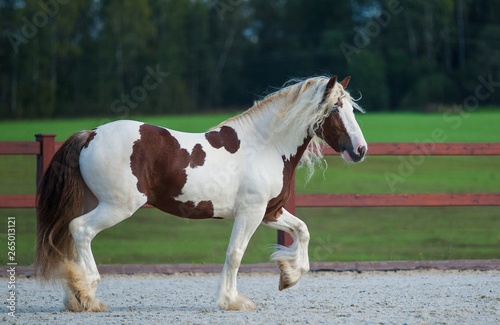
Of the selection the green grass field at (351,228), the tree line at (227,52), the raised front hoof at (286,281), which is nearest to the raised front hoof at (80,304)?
the raised front hoof at (286,281)

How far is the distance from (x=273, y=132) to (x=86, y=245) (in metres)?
1.52

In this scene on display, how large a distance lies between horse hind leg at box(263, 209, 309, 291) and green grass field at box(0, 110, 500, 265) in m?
0.92

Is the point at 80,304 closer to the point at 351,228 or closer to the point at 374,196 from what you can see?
the point at 374,196

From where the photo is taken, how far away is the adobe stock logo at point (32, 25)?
115 ft

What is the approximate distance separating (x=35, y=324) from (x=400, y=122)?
104 feet

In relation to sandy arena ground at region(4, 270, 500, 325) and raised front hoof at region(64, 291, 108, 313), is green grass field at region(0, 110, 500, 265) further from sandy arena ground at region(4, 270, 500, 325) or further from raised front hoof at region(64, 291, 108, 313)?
raised front hoof at region(64, 291, 108, 313)

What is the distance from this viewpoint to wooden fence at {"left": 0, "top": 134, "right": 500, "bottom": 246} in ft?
19.6

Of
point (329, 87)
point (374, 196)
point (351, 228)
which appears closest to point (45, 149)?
point (329, 87)

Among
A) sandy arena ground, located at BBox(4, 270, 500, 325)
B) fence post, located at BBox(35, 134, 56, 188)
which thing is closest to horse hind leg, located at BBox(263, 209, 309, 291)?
sandy arena ground, located at BBox(4, 270, 500, 325)

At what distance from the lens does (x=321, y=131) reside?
15.2ft

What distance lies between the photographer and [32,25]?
37.3m

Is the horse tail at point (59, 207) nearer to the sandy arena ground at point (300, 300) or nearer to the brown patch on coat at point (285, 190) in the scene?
the sandy arena ground at point (300, 300)

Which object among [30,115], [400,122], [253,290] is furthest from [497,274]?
[30,115]

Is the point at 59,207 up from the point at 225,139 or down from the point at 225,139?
down
